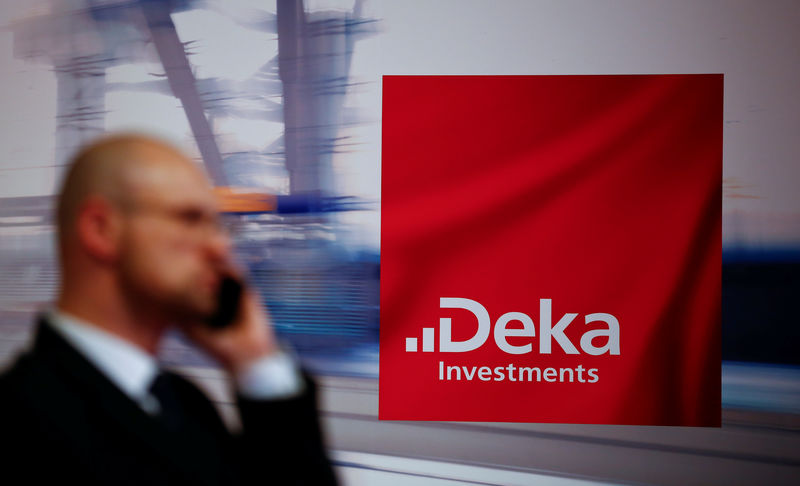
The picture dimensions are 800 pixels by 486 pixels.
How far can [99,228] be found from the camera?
88 cm

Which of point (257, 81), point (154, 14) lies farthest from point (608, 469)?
point (154, 14)

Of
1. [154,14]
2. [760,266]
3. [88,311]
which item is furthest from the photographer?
[154,14]

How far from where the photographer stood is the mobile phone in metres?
0.93

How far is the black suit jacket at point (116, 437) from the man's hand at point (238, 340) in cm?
6

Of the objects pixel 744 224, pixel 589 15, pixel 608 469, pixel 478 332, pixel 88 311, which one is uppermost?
pixel 589 15

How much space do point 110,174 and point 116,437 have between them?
381 mm

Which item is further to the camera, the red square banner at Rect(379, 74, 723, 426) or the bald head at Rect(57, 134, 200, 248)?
the red square banner at Rect(379, 74, 723, 426)

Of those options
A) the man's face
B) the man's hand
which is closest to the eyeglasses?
the man's face

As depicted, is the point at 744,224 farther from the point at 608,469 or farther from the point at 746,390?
the point at 608,469

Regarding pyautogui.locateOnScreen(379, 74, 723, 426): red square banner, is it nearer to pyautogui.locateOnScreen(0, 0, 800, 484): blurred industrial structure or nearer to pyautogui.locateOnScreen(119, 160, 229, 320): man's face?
pyautogui.locateOnScreen(0, 0, 800, 484): blurred industrial structure

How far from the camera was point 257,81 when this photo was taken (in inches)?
75.5

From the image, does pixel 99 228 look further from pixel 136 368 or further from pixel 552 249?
pixel 552 249

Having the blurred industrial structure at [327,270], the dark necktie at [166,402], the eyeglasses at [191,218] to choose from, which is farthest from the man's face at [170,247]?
the blurred industrial structure at [327,270]

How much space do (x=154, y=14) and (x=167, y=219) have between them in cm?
136
